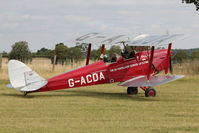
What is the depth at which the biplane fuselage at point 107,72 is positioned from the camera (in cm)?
1301

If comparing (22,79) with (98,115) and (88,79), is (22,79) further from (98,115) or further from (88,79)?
(98,115)

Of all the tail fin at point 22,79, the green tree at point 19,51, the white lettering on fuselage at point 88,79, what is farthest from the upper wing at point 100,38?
the green tree at point 19,51

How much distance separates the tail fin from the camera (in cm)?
1228

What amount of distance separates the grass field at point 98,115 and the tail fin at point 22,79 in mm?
424

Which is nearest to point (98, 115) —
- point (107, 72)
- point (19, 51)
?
point (107, 72)

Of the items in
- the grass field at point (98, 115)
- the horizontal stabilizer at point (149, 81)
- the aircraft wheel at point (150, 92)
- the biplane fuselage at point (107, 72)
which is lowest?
the grass field at point (98, 115)

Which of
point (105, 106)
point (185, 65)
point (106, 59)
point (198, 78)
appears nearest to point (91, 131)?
point (105, 106)

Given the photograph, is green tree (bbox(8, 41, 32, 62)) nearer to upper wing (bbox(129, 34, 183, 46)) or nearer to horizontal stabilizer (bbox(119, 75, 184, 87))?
upper wing (bbox(129, 34, 183, 46))

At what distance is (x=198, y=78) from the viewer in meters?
23.0

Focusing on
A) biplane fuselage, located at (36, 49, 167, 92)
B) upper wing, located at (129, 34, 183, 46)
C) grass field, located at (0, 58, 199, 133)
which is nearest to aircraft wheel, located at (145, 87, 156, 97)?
grass field, located at (0, 58, 199, 133)

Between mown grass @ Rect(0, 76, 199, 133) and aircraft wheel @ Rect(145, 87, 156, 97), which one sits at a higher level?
aircraft wheel @ Rect(145, 87, 156, 97)

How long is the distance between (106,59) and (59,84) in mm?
2020

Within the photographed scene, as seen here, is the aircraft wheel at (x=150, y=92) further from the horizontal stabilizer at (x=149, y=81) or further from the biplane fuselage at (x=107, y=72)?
the biplane fuselage at (x=107, y=72)

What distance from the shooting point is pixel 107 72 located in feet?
44.9
